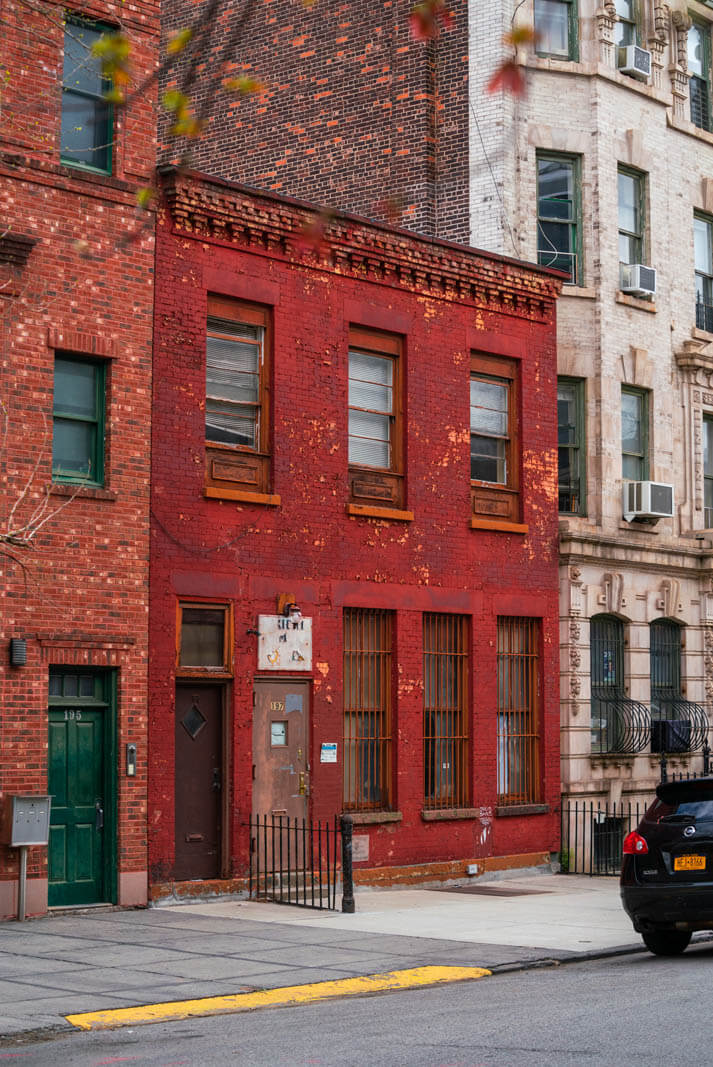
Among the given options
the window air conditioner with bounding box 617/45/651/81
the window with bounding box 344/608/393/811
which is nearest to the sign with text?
the window with bounding box 344/608/393/811

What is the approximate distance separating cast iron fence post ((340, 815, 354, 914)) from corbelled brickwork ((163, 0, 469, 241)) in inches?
433

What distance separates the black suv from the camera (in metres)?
12.8

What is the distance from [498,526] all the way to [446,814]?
4158 mm

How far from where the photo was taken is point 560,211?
24359mm

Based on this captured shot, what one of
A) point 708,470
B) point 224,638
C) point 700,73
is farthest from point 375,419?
point 700,73

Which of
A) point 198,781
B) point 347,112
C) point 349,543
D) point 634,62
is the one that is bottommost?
point 198,781

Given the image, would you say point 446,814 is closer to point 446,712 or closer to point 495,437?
point 446,712

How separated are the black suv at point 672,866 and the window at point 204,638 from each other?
20.6ft

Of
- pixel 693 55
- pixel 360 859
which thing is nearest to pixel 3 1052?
pixel 360 859

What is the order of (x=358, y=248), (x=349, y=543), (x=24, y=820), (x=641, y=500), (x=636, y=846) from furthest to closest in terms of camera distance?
(x=641, y=500) → (x=358, y=248) → (x=349, y=543) → (x=24, y=820) → (x=636, y=846)

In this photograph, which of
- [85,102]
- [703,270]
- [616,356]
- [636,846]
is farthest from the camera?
[703,270]

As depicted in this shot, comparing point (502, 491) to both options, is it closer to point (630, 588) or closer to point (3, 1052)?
point (630, 588)

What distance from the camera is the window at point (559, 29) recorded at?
24.5 metres

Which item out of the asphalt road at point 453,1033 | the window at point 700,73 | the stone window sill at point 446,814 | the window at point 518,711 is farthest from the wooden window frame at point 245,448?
the window at point 700,73
